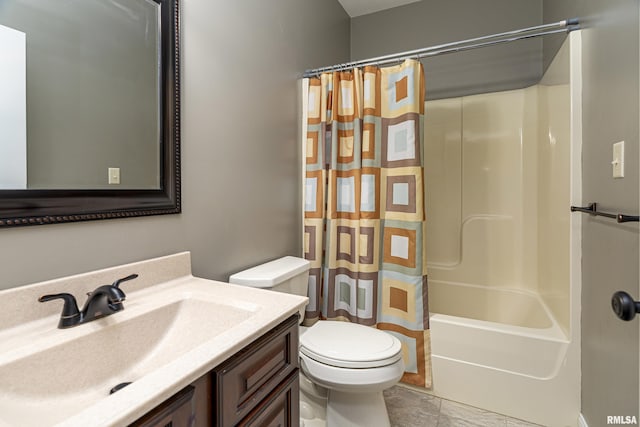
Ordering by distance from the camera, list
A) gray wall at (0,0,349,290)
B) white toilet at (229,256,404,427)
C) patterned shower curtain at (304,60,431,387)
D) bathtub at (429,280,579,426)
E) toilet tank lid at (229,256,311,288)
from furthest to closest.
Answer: patterned shower curtain at (304,60,431,387)
bathtub at (429,280,579,426)
toilet tank lid at (229,256,311,288)
white toilet at (229,256,404,427)
gray wall at (0,0,349,290)

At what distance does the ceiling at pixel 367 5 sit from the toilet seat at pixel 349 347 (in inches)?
98.7

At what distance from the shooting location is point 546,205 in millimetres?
2020

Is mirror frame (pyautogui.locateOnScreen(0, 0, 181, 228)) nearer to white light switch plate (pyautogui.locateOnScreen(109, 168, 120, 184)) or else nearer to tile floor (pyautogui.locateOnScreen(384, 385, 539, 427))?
white light switch plate (pyautogui.locateOnScreen(109, 168, 120, 184))

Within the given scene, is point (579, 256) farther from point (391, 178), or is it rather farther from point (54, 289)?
point (54, 289)

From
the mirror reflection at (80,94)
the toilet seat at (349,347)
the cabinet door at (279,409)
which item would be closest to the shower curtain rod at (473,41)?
the mirror reflection at (80,94)

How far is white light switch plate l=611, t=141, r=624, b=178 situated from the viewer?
3.53 ft

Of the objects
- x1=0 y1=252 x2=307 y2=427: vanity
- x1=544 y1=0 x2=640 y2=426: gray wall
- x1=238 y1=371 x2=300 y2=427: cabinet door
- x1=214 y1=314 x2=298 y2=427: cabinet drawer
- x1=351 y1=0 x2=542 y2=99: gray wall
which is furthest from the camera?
x1=351 y1=0 x2=542 y2=99: gray wall

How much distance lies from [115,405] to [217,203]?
3.13 ft

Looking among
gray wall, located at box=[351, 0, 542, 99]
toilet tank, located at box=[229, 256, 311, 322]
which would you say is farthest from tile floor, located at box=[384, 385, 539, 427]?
gray wall, located at box=[351, 0, 542, 99]

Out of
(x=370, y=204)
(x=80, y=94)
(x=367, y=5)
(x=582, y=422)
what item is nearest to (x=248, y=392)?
(x=80, y=94)

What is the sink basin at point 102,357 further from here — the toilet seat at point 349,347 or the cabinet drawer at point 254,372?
the toilet seat at point 349,347

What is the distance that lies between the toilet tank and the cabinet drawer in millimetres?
360

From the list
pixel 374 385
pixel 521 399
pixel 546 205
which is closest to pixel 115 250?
pixel 374 385

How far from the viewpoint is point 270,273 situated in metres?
1.46
